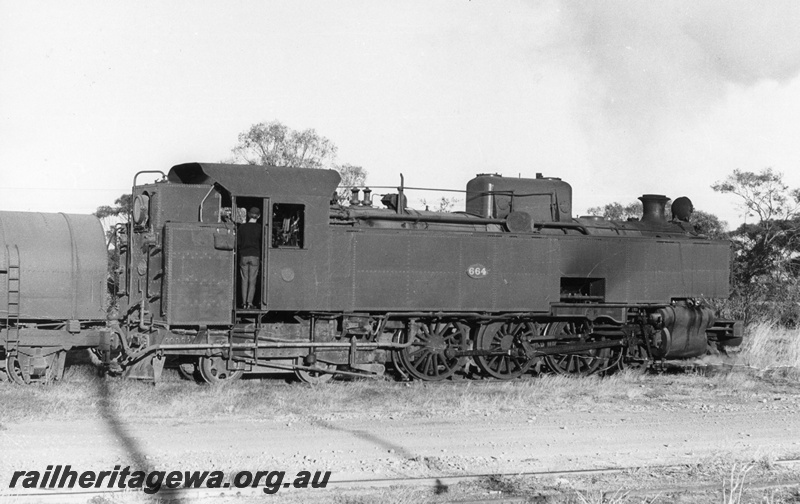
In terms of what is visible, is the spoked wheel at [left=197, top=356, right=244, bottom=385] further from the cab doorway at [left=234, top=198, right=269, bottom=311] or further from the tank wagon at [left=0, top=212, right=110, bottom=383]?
the tank wagon at [left=0, top=212, right=110, bottom=383]

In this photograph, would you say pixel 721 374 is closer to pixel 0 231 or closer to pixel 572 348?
pixel 572 348

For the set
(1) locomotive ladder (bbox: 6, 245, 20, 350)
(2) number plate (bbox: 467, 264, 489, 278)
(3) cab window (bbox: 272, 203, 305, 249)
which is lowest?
(1) locomotive ladder (bbox: 6, 245, 20, 350)

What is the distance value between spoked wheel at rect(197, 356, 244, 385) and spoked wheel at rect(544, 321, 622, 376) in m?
4.99

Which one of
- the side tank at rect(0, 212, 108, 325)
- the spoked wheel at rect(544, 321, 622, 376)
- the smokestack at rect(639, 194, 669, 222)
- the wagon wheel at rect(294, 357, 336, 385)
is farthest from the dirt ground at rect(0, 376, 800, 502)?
→ the smokestack at rect(639, 194, 669, 222)

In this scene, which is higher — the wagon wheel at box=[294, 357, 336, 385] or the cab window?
the cab window

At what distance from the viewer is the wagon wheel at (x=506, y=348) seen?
1347 cm

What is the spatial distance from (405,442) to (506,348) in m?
5.22

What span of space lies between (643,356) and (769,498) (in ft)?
25.9

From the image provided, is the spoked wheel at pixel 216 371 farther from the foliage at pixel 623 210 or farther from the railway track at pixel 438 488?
the foliage at pixel 623 210

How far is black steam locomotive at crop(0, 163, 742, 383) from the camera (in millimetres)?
11719

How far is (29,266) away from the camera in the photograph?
12.3 m

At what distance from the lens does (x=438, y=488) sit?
6883 millimetres

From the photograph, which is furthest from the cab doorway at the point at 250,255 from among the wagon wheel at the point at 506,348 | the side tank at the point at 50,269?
the wagon wheel at the point at 506,348

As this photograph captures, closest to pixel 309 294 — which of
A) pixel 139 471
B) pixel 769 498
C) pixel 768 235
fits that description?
pixel 139 471
